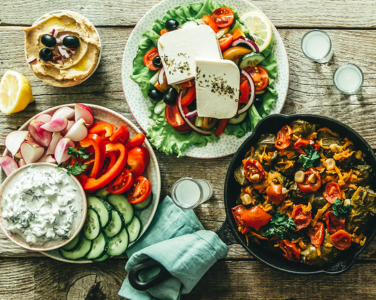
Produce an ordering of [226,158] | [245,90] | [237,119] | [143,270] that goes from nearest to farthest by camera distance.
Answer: [143,270] < [245,90] < [237,119] < [226,158]

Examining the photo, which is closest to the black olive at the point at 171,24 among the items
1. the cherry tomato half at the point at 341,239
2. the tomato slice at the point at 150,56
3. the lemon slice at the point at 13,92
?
the tomato slice at the point at 150,56

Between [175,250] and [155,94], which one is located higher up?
[155,94]

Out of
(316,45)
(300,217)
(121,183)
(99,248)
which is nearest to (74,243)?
(99,248)

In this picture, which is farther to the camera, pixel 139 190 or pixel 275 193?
pixel 139 190

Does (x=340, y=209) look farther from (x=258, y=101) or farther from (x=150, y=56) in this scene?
(x=150, y=56)

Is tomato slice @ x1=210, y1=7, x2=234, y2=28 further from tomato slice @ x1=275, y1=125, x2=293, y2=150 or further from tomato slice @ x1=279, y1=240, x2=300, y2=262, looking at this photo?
tomato slice @ x1=279, y1=240, x2=300, y2=262

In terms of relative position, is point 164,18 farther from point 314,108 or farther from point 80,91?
point 314,108

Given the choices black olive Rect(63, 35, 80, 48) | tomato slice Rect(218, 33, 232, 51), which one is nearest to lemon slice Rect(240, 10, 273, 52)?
tomato slice Rect(218, 33, 232, 51)
